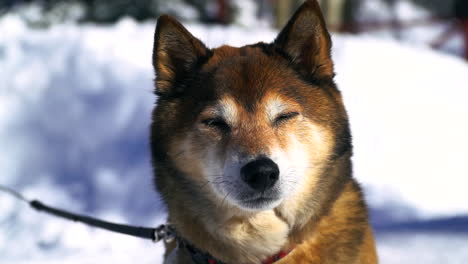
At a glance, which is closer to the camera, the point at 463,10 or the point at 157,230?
the point at 157,230

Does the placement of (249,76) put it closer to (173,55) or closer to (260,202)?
(173,55)

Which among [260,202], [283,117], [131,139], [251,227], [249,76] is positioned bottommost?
[131,139]

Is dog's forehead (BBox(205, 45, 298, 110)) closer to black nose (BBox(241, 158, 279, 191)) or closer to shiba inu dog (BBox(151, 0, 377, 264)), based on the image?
shiba inu dog (BBox(151, 0, 377, 264))

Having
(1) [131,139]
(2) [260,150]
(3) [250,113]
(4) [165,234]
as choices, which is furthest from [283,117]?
(1) [131,139]

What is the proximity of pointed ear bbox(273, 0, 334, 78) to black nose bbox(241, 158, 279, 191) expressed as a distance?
1.81ft

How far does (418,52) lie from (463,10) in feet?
23.7

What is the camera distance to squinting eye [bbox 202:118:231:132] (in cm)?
190

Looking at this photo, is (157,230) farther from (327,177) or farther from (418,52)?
(418,52)

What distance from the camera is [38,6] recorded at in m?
11.9

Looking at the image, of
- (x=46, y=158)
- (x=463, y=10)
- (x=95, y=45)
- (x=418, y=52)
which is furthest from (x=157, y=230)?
(x=463, y=10)

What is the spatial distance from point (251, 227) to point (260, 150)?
1.16 feet

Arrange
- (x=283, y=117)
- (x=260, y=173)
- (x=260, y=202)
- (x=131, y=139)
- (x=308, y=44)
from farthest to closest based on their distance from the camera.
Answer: (x=131, y=139)
(x=308, y=44)
(x=283, y=117)
(x=260, y=202)
(x=260, y=173)

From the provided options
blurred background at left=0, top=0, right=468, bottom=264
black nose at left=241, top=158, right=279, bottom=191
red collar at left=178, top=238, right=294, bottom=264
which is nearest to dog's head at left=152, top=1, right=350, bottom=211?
black nose at left=241, top=158, right=279, bottom=191

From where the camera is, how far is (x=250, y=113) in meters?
1.88
